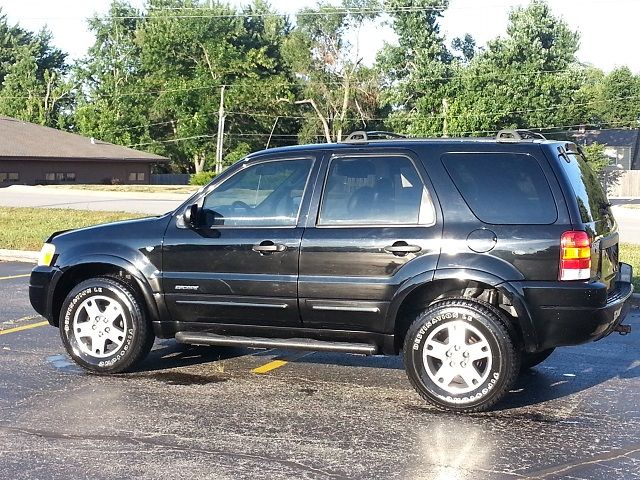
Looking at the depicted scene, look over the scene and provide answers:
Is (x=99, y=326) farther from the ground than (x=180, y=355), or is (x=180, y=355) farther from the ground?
(x=99, y=326)

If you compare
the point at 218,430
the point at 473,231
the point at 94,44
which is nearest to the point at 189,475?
the point at 218,430

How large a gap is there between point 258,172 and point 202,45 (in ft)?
235

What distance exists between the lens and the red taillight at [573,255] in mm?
5887

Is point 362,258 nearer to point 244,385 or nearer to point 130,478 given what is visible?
point 244,385

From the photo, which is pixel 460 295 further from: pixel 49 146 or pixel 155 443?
pixel 49 146

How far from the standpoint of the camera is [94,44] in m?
87.7

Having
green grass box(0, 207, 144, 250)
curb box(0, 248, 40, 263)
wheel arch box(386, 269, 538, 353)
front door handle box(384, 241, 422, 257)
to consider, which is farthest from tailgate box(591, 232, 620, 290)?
green grass box(0, 207, 144, 250)

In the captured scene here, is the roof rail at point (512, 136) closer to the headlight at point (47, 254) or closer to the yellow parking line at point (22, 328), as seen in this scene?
the headlight at point (47, 254)

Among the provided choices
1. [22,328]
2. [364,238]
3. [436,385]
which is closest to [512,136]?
[364,238]

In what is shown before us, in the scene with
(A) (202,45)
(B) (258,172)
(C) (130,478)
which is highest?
(A) (202,45)

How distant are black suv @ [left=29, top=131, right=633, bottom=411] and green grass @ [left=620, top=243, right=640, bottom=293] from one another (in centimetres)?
571

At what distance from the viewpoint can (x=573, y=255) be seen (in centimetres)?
589

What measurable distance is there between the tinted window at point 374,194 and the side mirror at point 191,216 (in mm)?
980

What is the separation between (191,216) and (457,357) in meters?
2.26
